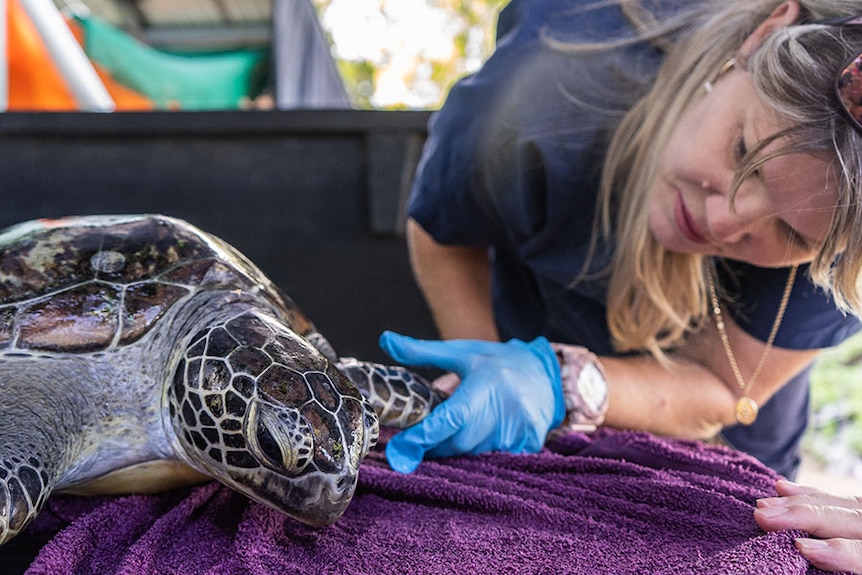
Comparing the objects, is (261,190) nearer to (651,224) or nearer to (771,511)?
(651,224)

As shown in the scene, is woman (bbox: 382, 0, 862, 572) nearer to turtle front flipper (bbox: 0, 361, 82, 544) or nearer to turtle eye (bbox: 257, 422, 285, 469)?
turtle eye (bbox: 257, 422, 285, 469)

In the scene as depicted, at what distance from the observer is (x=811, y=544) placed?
0.64 meters

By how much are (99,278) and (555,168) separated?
0.78 meters

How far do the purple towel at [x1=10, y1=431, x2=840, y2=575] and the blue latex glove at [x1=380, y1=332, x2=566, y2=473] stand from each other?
0.04 metres

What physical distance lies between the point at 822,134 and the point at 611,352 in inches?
27.2

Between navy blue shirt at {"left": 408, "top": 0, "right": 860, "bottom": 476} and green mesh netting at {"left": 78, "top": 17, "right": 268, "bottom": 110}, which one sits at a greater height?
navy blue shirt at {"left": 408, "top": 0, "right": 860, "bottom": 476}

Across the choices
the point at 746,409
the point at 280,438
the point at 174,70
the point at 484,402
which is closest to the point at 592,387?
the point at 484,402

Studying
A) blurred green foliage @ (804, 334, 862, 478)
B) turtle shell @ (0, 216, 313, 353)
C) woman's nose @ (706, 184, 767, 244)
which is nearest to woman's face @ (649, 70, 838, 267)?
woman's nose @ (706, 184, 767, 244)

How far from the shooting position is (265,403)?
638 mm

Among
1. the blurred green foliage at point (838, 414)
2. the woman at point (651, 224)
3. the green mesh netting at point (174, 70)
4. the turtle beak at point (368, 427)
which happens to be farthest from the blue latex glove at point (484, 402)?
the green mesh netting at point (174, 70)

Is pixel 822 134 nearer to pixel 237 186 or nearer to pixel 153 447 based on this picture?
pixel 153 447

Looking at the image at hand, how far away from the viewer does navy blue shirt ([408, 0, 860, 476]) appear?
45.8 inches

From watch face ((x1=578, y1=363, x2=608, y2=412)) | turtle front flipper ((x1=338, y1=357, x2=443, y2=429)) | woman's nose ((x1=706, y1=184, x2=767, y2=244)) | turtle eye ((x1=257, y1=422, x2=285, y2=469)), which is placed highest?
woman's nose ((x1=706, y1=184, x2=767, y2=244))

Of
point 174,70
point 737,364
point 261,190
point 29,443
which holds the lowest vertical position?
point 174,70
